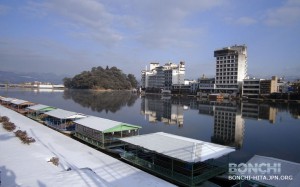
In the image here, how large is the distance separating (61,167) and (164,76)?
112 m

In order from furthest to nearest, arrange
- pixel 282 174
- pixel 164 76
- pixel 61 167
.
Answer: pixel 164 76 < pixel 61 167 < pixel 282 174

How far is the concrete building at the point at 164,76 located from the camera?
117500 millimetres

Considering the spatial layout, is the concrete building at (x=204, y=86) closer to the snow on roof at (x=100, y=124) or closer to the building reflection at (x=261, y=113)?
the building reflection at (x=261, y=113)

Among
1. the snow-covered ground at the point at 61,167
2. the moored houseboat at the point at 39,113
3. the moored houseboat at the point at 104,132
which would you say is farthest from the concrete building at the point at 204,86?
the snow-covered ground at the point at 61,167

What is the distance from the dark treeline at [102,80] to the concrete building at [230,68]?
68.4 metres

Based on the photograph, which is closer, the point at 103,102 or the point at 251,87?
the point at 103,102

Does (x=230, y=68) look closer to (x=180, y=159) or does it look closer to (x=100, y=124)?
(x=100, y=124)

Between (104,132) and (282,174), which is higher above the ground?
(104,132)

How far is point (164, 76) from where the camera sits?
123m

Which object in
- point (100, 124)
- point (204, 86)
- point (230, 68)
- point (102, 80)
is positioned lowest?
point (100, 124)

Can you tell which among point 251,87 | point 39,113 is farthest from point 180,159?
point 251,87

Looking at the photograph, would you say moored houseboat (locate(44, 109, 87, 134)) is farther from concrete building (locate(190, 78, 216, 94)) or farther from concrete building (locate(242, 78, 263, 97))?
concrete building (locate(190, 78, 216, 94))

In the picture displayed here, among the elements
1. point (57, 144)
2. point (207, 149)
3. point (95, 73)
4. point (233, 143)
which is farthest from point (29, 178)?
point (95, 73)

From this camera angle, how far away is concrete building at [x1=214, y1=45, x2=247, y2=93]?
8775 centimetres
